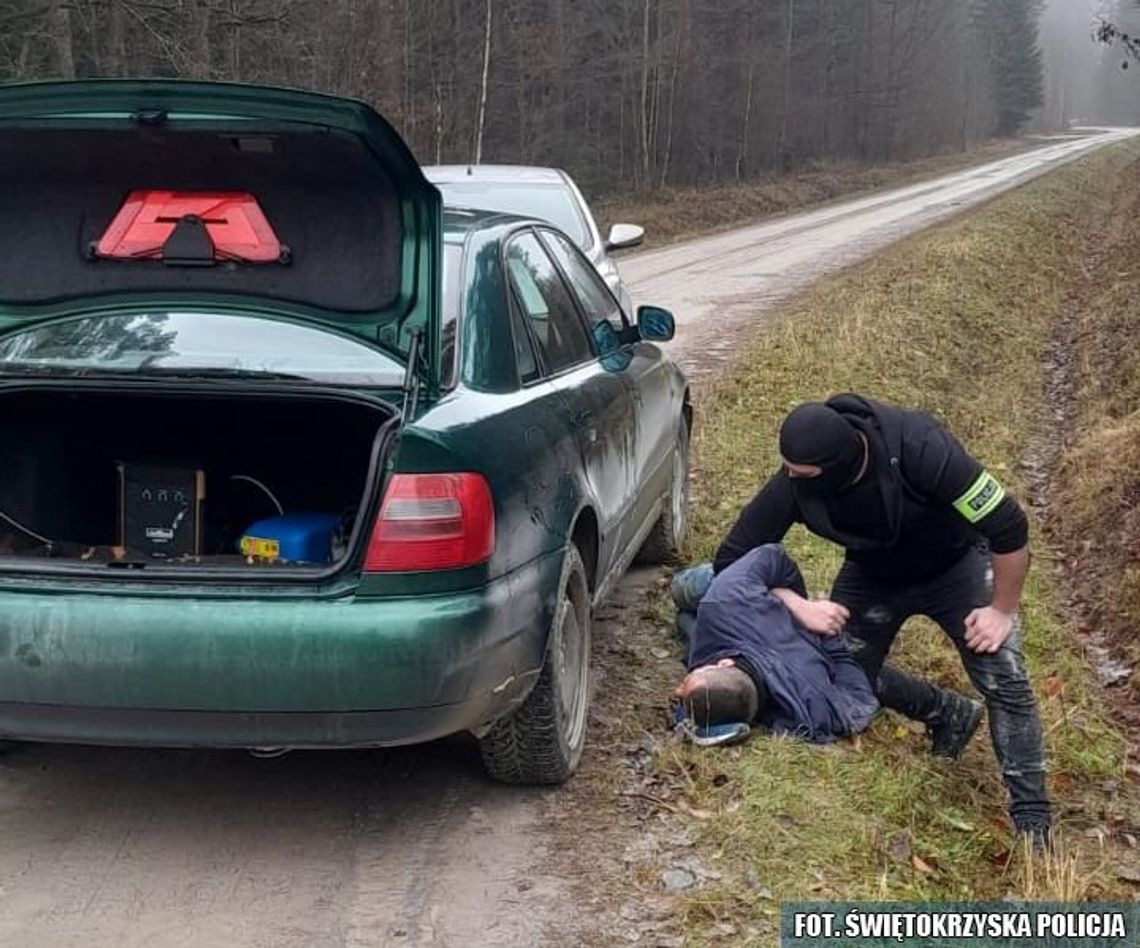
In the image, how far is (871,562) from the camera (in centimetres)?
432

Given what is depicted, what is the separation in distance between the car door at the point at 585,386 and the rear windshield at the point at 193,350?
824 millimetres

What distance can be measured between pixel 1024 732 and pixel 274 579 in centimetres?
237

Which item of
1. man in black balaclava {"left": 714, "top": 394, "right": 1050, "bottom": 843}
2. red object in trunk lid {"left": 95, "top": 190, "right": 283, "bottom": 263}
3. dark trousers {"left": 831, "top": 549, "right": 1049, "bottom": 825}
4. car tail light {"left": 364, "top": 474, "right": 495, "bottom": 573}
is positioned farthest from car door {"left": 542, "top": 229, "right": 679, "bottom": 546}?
car tail light {"left": 364, "top": 474, "right": 495, "bottom": 573}

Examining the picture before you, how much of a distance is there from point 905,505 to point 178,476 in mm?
2315

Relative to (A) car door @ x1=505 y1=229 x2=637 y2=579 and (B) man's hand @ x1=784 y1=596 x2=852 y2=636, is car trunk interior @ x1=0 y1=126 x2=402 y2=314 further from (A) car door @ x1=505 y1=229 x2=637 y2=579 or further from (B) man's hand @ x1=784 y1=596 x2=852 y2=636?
(B) man's hand @ x1=784 y1=596 x2=852 y2=636

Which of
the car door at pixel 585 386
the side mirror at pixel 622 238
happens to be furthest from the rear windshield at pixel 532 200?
the car door at pixel 585 386

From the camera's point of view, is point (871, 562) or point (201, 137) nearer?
point (201, 137)

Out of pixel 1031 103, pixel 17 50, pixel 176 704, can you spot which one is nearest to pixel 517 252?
pixel 176 704

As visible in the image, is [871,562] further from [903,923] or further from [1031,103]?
[1031,103]

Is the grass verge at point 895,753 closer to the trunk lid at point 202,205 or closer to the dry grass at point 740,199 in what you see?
the trunk lid at point 202,205

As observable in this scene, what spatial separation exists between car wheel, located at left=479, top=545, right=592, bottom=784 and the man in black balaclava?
67cm

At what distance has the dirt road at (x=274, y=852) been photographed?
3.27 metres

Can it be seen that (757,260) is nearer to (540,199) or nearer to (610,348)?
(540,199)

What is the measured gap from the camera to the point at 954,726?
4.68 meters
